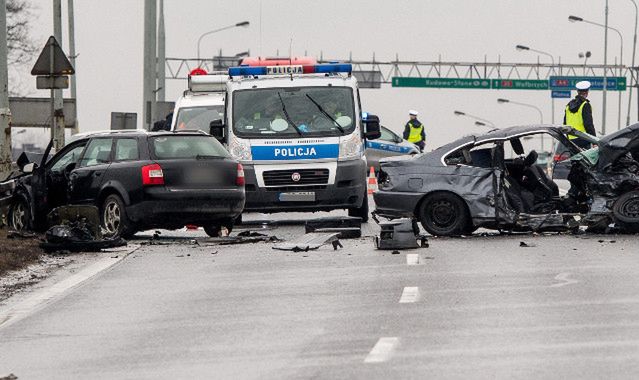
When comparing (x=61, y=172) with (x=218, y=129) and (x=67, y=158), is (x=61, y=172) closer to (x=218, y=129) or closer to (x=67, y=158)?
(x=67, y=158)

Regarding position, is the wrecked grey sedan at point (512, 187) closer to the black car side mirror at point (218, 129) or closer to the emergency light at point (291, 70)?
the black car side mirror at point (218, 129)

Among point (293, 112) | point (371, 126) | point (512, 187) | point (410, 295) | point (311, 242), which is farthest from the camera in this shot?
point (371, 126)

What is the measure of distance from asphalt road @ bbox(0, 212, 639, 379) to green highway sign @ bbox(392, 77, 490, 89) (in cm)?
10333

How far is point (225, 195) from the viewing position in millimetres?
23516

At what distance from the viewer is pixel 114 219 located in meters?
23.3

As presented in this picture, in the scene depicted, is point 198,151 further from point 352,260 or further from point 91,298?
point 91,298

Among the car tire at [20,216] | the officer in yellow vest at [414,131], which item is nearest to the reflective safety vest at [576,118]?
the car tire at [20,216]

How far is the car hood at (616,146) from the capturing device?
22.0m

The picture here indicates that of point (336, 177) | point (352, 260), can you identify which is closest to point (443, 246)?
point (352, 260)

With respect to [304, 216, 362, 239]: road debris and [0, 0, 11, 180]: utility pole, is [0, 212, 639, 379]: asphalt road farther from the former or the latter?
[0, 0, 11, 180]: utility pole

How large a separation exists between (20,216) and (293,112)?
15.2 feet

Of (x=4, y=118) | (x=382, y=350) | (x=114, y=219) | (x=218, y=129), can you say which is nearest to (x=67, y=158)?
(x=114, y=219)

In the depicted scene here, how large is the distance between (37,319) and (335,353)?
3905 mm

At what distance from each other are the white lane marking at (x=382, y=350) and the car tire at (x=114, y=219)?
1177cm
